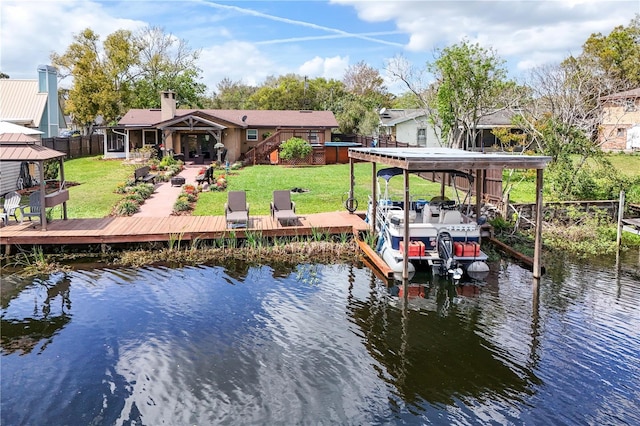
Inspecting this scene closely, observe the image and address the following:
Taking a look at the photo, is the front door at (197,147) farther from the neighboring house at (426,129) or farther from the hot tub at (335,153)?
the neighboring house at (426,129)

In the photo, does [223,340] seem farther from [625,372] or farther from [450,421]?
[625,372]

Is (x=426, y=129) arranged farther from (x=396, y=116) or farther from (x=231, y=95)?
(x=231, y=95)

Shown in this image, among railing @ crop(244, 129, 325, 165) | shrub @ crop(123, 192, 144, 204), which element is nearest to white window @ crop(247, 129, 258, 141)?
railing @ crop(244, 129, 325, 165)

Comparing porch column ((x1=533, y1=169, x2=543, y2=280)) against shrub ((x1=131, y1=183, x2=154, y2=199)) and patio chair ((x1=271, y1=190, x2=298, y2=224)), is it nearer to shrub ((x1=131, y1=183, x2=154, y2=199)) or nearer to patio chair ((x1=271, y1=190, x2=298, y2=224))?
Answer: patio chair ((x1=271, y1=190, x2=298, y2=224))

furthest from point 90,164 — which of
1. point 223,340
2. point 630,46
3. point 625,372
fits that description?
point 630,46

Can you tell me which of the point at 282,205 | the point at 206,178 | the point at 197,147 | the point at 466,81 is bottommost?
the point at 282,205

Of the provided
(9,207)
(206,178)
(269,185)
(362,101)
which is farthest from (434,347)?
(362,101)

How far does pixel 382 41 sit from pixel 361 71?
27750mm

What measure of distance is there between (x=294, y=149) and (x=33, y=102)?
17980 millimetres

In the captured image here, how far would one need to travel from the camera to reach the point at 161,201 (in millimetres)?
20406

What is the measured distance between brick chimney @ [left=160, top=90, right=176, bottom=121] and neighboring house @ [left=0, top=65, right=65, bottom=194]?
742cm

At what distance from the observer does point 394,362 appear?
8734 millimetres

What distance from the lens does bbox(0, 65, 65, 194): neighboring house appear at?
33156 mm

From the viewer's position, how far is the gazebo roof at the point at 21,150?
47.6 feet
